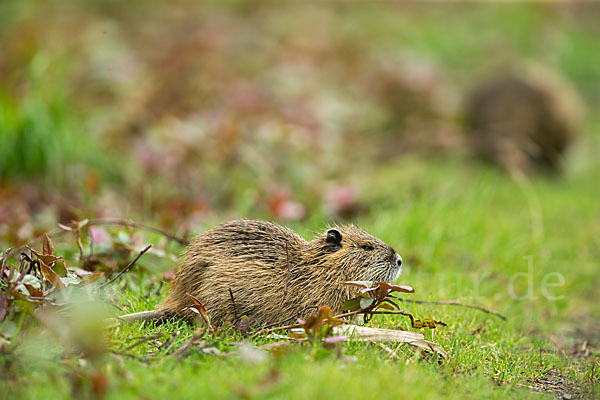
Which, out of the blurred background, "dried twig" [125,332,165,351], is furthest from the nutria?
the blurred background

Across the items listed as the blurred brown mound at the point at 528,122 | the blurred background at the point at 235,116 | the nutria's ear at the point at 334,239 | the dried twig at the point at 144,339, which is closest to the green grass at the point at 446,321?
the dried twig at the point at 144,339

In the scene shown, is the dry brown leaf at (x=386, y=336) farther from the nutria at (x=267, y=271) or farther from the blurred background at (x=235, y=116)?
the blurred background at (x=235, y=116)

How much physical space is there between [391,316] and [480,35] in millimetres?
15394

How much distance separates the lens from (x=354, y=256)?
370 cm

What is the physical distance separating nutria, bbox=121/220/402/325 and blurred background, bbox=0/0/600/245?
1.62 m

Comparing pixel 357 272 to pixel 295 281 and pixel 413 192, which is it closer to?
pixel 295 281

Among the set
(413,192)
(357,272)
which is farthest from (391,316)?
(413,192)

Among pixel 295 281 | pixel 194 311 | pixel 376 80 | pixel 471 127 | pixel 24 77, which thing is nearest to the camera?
pixel 194 311

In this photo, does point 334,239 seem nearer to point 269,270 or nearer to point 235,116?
point 269,270

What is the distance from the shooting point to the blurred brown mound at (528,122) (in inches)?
372

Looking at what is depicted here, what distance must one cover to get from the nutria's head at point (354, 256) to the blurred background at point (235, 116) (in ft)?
5.70

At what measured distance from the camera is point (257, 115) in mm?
9398

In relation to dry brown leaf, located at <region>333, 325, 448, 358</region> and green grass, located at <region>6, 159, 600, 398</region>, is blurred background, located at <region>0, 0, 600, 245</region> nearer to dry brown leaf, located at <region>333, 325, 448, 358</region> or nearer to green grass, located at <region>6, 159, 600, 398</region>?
green grass, located at <region>6, 159, 600, 398</region>

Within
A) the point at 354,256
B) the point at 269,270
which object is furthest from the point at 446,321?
the point at 269,270
